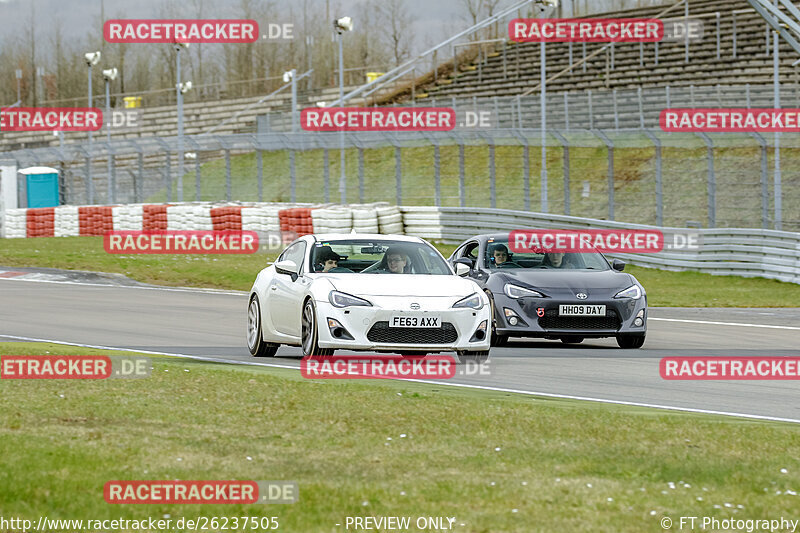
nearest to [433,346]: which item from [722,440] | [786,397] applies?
[786,397]

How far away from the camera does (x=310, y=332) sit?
1196 cm

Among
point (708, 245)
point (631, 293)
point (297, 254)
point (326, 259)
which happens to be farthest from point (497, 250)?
point (708, 245)

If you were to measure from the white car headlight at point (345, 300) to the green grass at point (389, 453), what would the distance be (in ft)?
5.41

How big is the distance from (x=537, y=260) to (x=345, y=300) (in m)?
4.33

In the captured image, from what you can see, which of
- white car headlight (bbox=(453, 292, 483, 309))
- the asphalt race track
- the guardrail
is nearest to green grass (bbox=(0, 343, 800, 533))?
the asphalt race track

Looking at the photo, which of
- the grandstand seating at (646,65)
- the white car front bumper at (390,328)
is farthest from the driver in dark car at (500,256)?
the grandstand seating at (646,65)

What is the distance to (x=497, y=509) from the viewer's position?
19.0 feet

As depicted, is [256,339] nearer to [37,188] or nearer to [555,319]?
[555,319]

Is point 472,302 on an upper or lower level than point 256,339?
upper

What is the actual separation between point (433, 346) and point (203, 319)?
665 centimetres

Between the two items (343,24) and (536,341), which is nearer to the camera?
(536,341)

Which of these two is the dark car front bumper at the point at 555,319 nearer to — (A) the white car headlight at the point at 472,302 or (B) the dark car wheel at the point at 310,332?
(A) the white car headlight at the point at 472,302

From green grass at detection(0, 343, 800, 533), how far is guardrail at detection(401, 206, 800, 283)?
53.6ft

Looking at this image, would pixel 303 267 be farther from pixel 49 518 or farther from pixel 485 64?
pixel 485 64
